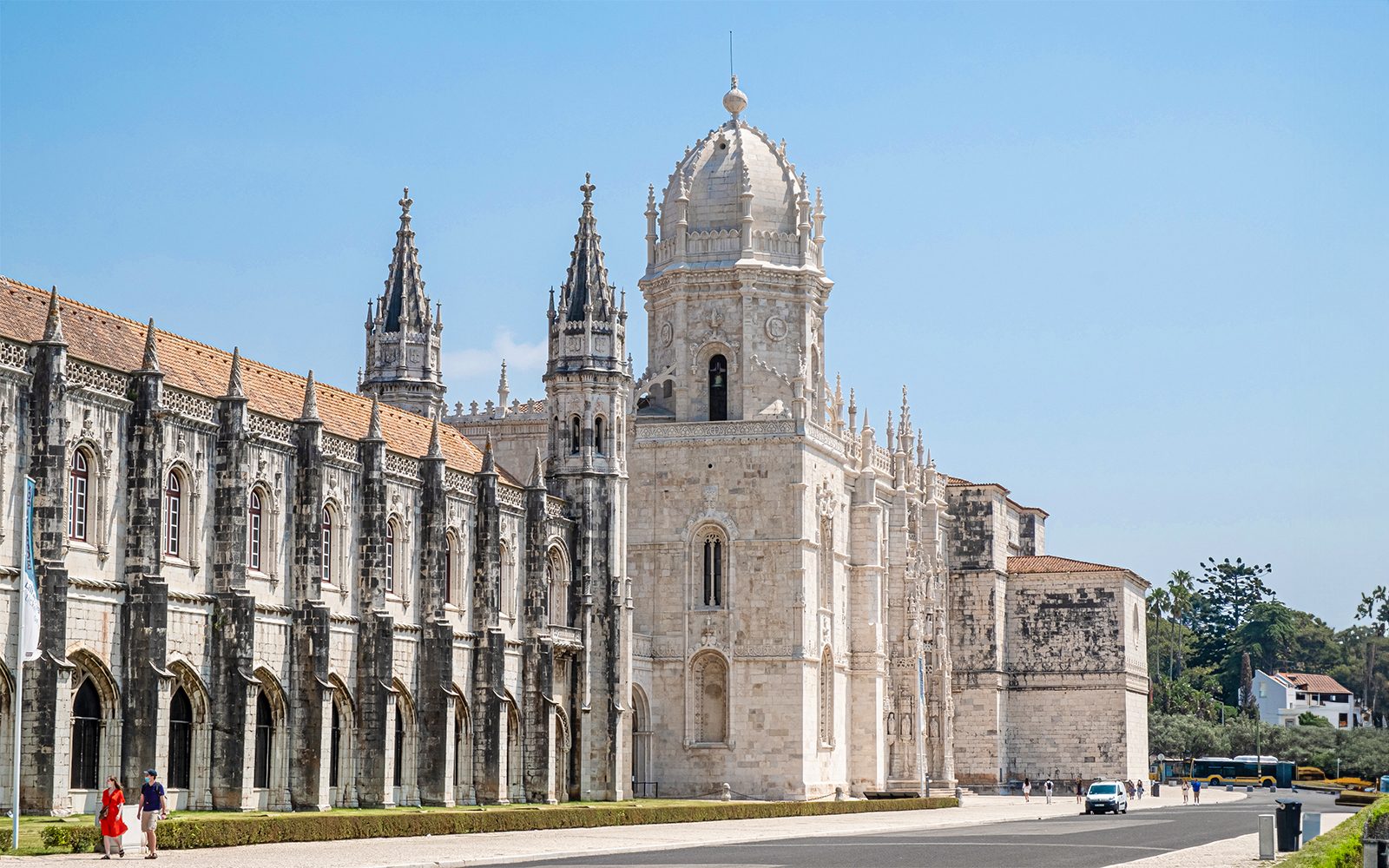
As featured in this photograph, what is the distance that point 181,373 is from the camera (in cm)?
4872

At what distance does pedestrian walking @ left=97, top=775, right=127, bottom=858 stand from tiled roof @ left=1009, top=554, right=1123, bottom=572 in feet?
243

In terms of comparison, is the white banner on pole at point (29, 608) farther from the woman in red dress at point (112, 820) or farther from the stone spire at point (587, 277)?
the stone spire at point (587, 277)

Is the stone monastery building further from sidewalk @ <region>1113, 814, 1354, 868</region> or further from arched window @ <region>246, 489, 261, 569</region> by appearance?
sidewalk @ <region>1113, 814, 1354, 868</region>

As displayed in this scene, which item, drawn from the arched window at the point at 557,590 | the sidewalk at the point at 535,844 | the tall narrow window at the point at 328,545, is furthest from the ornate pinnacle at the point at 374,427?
the sidewalk at the point at 535,844

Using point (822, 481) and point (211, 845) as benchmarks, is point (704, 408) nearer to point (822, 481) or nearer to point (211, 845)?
point (822, 481)

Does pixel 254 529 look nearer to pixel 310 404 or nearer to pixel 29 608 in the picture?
pixel 310 404

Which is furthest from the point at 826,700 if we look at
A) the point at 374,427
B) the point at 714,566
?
the point at 374,427

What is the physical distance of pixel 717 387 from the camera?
75562 mm

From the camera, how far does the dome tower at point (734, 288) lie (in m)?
74.8

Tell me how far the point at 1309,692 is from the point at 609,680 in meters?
124

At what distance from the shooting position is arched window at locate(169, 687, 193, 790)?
44688 millimetres

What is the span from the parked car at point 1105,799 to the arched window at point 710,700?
546 inches

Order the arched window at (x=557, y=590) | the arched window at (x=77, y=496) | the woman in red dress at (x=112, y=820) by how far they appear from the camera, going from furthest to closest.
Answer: the arched window at (x=557, y=590), the arched window at (x=77, y=496), the woman in red dress at (x=112, y=820)

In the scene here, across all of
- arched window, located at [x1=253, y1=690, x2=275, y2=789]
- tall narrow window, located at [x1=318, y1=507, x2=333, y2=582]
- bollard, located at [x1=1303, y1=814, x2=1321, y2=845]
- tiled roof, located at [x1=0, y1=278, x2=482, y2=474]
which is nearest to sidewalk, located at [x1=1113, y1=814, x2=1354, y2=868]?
bollard, located at [x1=1303, y1=814, x2=1321, y2=845]
